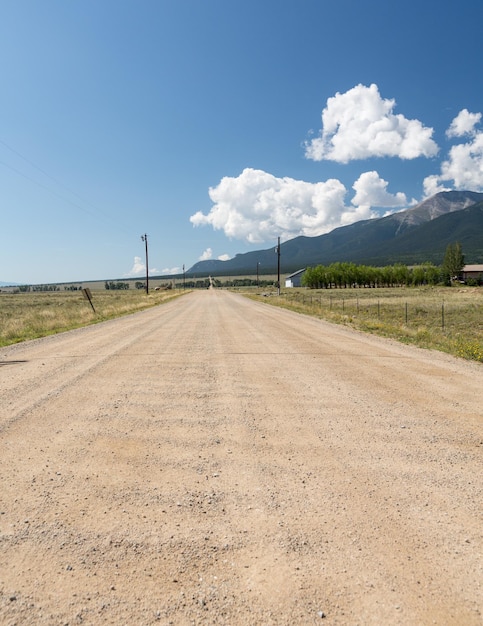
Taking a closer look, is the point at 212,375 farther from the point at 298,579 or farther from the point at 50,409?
the point at 298,579

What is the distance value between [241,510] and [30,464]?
2579 millimetres

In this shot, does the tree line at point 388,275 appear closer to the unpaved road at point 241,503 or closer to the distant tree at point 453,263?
the distant tree at point 453,263

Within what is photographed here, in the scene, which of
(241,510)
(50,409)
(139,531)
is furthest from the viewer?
(50,409)

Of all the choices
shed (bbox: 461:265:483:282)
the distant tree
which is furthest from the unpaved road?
shed (bbox: 461:265:483:282)

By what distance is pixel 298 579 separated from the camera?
8.52 ft

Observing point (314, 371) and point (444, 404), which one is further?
point (314, 371)

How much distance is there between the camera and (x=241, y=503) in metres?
3.50

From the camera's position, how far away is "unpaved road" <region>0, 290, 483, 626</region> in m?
2.44

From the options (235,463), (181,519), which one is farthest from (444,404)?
(181,519)

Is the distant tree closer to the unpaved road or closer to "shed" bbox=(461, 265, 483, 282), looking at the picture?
"shed" bbox=(461, 265, 483, 282)

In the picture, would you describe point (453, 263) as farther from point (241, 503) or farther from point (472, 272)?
point (241, 503)

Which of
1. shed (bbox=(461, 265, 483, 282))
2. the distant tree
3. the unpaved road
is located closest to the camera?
the unpaved road

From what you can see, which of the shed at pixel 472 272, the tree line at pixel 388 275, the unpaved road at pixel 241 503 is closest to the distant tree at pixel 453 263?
the tree line at pixel 388 275

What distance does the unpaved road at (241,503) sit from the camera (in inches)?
96.2
